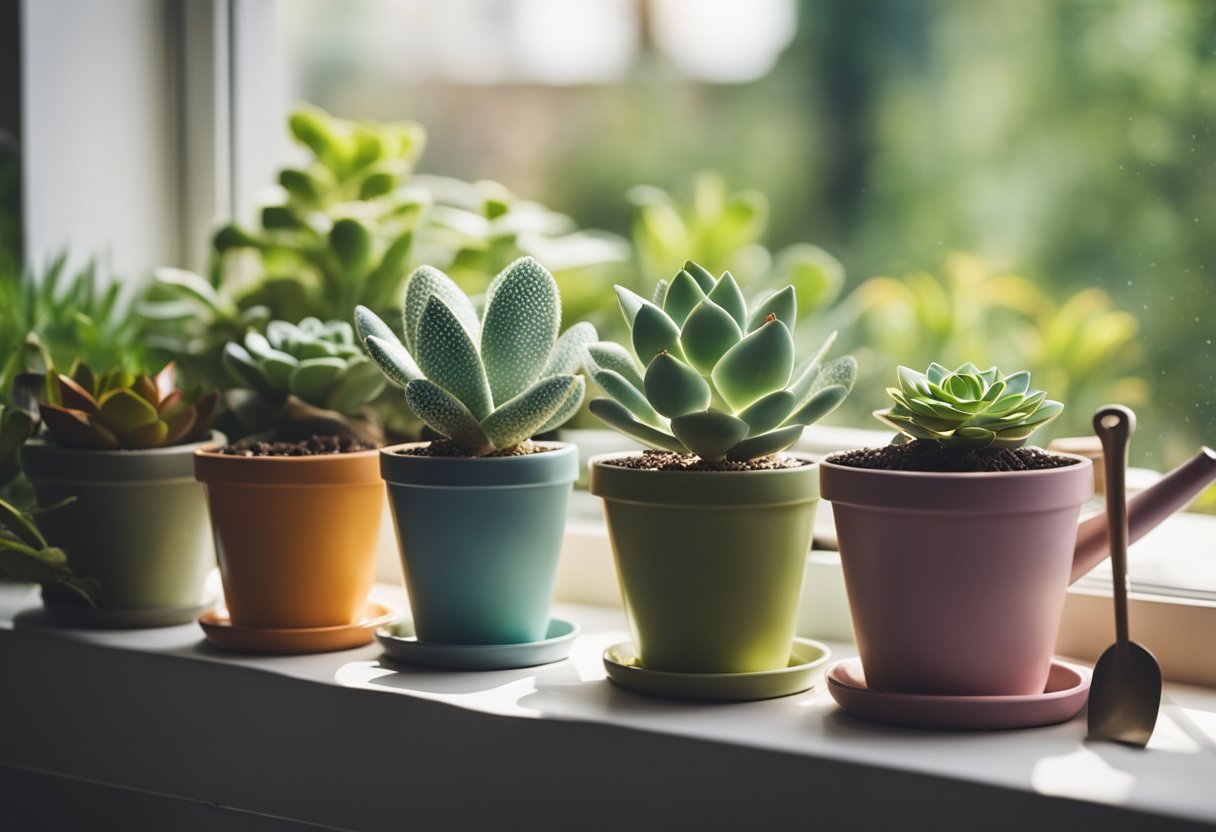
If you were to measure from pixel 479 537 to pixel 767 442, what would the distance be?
191 millimetres

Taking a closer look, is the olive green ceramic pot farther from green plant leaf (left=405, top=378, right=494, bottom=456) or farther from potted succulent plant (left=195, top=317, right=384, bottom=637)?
potted succulent plant (left=195, top=317, right=384, bottom=637)

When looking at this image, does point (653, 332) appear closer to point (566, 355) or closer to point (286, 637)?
point (566, 355)

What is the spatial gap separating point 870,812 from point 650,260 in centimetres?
75

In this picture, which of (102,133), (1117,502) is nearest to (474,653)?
(1117,502)

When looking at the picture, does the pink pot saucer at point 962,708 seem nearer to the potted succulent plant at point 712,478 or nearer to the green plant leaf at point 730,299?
the potted succulent plant at point 712,478

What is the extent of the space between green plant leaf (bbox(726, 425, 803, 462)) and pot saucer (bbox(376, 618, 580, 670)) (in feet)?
0.62

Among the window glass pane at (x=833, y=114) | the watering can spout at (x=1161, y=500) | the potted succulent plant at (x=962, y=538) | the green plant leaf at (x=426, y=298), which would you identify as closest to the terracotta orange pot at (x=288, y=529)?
the green plant leaf at (x=426, y=298)

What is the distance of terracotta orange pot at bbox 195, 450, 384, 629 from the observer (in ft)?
2.54

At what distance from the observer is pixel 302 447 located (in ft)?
2.67

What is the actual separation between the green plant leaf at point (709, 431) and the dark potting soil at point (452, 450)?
13 cm

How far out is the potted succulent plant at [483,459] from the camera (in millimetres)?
715

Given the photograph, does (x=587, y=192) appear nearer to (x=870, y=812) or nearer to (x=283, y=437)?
(x=283, y=437)

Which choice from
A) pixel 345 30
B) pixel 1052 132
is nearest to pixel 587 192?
pixel 345 30

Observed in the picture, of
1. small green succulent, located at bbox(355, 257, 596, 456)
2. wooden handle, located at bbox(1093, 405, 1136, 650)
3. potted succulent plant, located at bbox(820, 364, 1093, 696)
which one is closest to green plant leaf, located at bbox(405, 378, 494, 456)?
small green succulent, located at bbox(355, 257, 596, 456)
